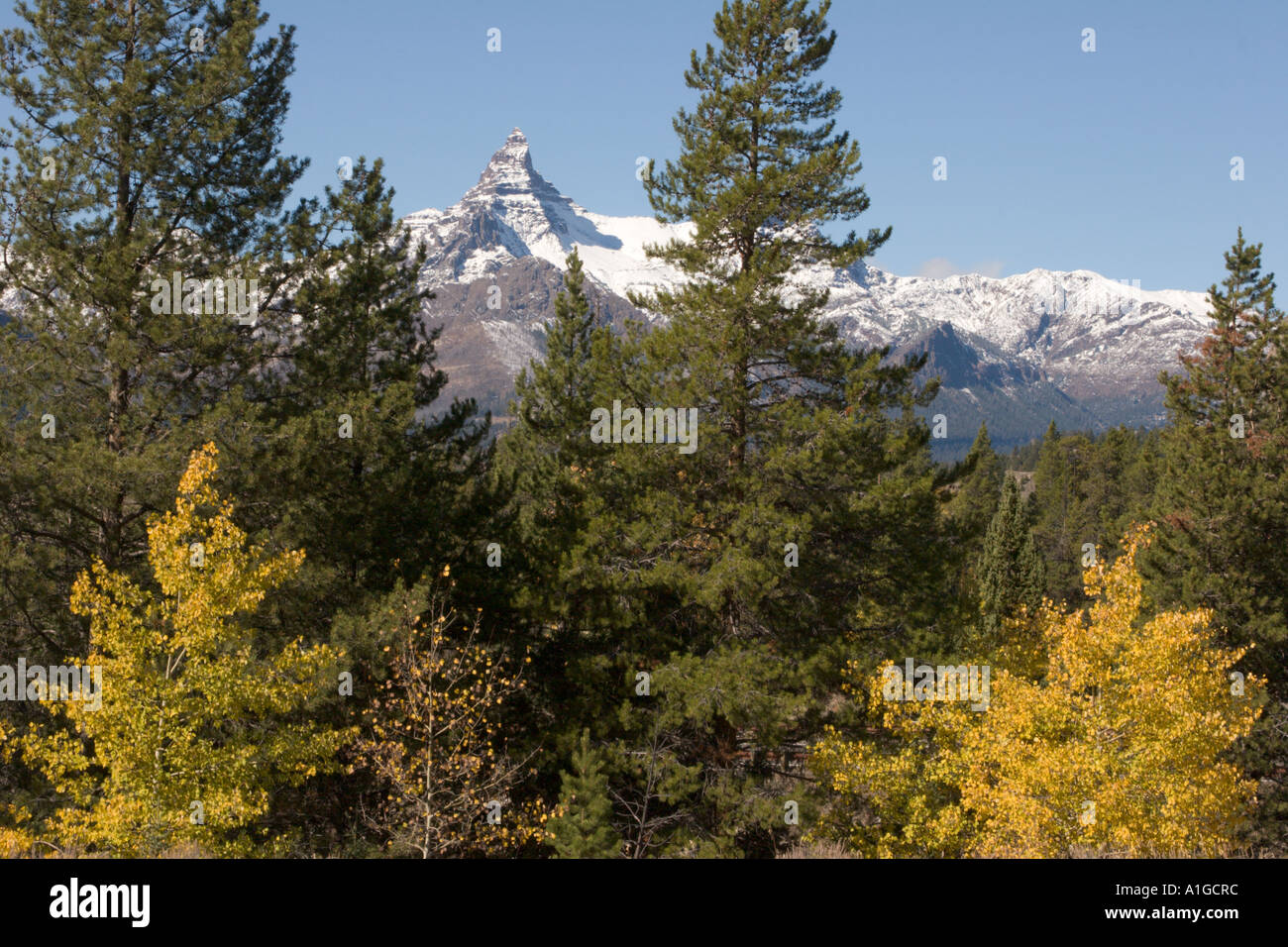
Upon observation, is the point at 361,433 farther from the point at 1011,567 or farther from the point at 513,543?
the point at 1011,567

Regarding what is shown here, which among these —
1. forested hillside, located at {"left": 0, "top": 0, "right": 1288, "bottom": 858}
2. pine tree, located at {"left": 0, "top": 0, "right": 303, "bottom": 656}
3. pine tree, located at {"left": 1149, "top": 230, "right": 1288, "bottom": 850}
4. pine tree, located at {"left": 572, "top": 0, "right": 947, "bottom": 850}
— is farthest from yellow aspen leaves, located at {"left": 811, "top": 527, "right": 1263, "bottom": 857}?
pine tree, located at {"left": 0, "top": 0, "right": 303, "bottom": 656}

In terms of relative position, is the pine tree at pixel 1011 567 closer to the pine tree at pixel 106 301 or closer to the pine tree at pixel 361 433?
the pine tree at pixel 361 433

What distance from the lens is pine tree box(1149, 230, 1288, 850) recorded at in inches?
1065

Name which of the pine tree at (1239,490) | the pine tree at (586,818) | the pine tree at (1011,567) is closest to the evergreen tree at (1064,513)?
the pine tree at (1011,567)

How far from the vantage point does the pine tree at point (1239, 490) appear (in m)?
27.1

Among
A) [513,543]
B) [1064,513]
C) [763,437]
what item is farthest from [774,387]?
[1064,513]

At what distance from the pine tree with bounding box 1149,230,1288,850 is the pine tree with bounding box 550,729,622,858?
69.4 ft

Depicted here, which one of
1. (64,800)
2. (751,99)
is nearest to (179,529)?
(64,800)

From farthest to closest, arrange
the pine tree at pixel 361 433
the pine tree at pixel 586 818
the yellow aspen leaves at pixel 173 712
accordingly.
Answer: the pine tree at pixel 361 433 < the pine tree at pixel 586 818 < the yellow aspen leaves at pixel 173 712

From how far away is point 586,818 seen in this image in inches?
595

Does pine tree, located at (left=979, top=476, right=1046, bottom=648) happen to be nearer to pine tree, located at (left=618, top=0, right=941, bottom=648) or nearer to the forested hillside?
the forested hillside

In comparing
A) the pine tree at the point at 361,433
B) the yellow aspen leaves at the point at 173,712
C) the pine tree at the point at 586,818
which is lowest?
the pine tree at the point at 586,818

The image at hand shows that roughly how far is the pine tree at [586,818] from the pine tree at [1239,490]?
69.4 ft
